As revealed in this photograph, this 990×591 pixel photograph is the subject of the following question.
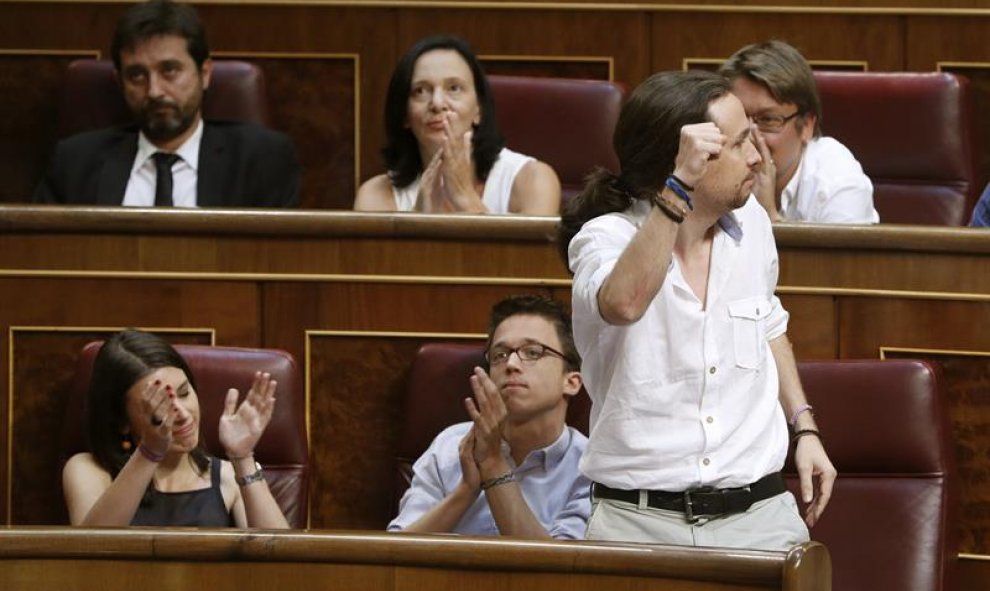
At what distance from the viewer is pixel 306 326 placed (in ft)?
5.14

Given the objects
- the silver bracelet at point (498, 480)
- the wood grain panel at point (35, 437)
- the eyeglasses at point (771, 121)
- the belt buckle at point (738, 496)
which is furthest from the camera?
the eyeglasses at point (771, 121)

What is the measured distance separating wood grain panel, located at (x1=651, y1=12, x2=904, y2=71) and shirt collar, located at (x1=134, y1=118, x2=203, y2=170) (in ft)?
1.80

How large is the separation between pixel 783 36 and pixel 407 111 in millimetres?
491

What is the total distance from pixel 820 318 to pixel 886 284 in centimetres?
6

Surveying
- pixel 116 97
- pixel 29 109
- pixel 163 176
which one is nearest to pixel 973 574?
pixel 163 176

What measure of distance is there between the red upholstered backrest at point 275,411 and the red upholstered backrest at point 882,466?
0.41 m

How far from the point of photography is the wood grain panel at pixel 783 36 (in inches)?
82.0

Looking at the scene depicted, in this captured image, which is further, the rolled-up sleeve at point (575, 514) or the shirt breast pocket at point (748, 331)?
the rolled-up sleeve at point (575, 514)

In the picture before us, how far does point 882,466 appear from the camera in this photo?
4.58 feet

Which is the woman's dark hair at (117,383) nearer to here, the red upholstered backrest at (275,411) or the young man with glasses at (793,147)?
the red upholstered backrest at (275,411)

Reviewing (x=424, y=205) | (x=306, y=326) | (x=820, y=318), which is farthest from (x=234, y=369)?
(x=820, y=318)

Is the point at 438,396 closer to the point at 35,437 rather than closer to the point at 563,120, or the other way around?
the point at 35,437

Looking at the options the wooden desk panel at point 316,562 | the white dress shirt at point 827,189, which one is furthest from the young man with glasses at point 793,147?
the wooden desk panel at point 316,562

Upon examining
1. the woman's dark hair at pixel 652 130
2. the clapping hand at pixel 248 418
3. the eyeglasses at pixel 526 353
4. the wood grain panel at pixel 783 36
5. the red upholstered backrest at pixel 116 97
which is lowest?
the clapping hand at pixel 248 418
